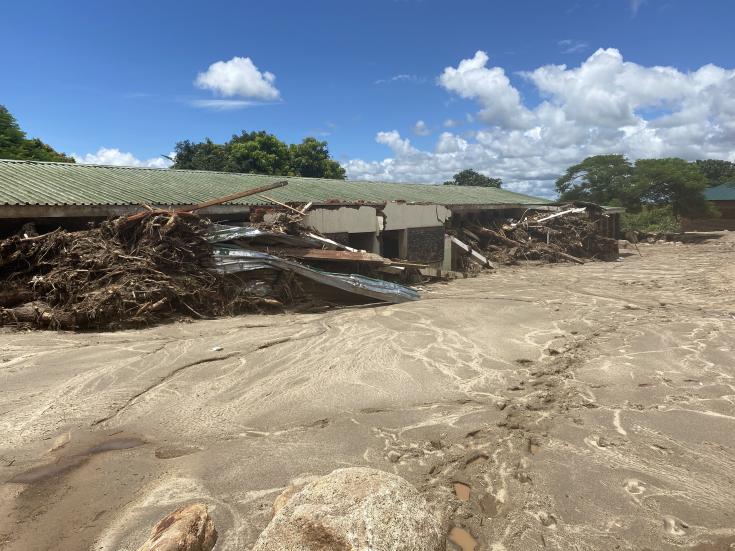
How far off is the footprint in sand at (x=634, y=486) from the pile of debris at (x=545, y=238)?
1625 cm

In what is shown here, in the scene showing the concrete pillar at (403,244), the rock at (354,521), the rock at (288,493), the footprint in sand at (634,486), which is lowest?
the footprint in sand at (634,486)

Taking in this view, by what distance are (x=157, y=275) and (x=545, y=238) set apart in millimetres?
18064

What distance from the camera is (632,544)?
3.42m

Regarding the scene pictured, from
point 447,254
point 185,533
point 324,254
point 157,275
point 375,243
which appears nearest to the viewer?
point 185,533

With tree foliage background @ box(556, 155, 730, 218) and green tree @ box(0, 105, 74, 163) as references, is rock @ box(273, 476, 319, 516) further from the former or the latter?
tree foliage background @ box(556, 155, 730, 218)

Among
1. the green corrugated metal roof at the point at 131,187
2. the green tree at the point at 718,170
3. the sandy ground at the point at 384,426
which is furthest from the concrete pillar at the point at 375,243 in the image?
the green tree at the point at 718,170

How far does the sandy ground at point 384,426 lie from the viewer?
364 cm

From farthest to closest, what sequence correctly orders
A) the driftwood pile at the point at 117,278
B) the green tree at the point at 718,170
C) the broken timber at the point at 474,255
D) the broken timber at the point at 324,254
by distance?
the green tree at the point at 718,170, the broken timber at the point at 474,255, the broken timber at the point at 324,254, the driftwood pile at the point at 117,278

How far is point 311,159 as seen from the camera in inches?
1410

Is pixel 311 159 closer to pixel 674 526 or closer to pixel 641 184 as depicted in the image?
pixel 641 184

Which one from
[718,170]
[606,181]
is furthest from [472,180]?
[718,170]

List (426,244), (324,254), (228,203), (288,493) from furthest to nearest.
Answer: (426,244) < (228,203) < (324,254) < (288,493)

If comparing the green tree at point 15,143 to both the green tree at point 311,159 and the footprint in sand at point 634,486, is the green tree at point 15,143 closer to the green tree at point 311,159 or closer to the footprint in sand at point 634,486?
the green tree at point 311,159

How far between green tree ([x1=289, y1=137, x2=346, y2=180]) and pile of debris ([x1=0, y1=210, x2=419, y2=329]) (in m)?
24.5
